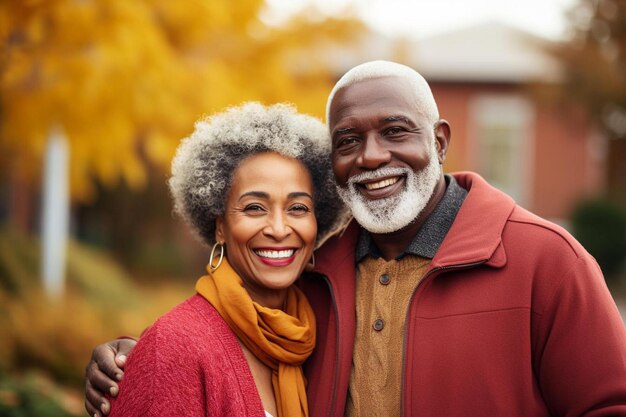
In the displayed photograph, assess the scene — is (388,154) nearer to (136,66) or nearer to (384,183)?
(384,183)

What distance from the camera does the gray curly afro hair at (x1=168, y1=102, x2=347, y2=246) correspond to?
3.09 metres

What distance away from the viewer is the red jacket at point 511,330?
2.53 m

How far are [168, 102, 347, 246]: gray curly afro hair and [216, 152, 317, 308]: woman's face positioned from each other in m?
0.05

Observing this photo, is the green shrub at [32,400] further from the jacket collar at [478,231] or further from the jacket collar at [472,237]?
the jacket collar at [478,231]

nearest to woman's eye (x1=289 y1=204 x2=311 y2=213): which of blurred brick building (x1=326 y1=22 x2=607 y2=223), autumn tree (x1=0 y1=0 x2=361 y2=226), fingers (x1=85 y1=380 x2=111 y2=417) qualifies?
fingers (x1=85 y1=380 x2=111 y2=417)

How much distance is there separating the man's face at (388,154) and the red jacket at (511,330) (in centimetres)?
25

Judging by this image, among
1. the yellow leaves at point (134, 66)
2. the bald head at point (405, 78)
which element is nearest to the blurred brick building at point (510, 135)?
the yellow leaves at point (134, 66)

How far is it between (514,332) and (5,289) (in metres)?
7.15

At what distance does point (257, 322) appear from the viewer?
2939mm

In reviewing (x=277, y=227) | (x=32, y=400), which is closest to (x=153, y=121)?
(x=32, y=400)

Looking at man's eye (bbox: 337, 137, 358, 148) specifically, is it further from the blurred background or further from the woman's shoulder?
the blurred background

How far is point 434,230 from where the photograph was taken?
3.02 metres

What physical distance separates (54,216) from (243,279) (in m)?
6.85

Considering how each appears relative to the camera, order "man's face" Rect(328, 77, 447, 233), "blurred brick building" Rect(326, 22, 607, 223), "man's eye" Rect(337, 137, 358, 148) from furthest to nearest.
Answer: "blurred brick building" Rect(326, 22, 607, 223), "man's eye" Rect(337, 137, 358, 148), "man's face" Rect(328, 77, 447, 233)
